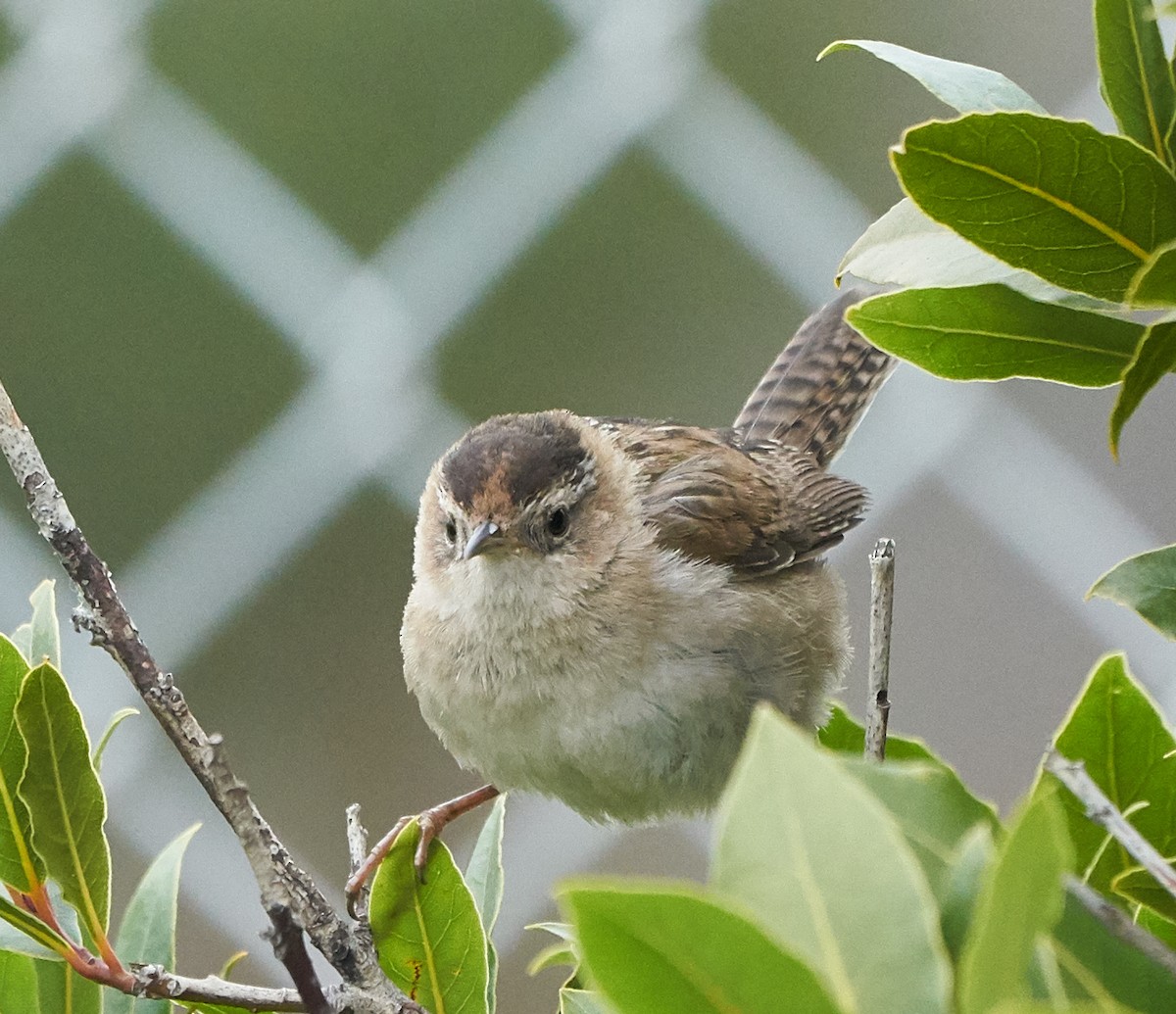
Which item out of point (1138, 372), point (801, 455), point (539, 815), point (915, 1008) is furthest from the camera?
point (539, 815)

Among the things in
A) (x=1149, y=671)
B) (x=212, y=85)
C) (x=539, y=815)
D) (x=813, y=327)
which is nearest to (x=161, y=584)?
(x=539, y=815)

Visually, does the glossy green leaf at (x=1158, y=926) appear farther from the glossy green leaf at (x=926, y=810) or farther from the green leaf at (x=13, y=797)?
the green leaf at (x=13, y=797)

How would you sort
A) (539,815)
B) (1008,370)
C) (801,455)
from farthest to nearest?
(539,815)
(801,455)
(1008,370)

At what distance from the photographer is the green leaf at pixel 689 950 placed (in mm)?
617

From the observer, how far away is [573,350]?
6043mm

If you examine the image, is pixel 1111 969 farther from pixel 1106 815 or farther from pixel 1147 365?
pixel 1147 365

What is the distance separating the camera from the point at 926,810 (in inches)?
31.2

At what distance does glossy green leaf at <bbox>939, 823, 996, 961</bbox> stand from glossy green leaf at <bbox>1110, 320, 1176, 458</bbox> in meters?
0.40

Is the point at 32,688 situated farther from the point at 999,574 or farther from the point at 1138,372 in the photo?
the point at 999,574

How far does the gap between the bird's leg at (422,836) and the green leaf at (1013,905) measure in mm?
717

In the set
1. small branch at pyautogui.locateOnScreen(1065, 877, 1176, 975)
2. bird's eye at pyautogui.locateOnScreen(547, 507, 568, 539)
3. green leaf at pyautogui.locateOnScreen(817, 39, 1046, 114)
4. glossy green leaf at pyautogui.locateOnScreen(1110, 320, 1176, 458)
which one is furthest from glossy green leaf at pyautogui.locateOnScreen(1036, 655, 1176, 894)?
bird's eye at pyautogui.locateOnScreen(547, 507, 568, 539)

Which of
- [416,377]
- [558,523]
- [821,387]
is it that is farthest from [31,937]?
[416,377]

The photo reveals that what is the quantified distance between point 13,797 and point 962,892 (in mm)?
764

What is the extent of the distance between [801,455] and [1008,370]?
6.53 ft
